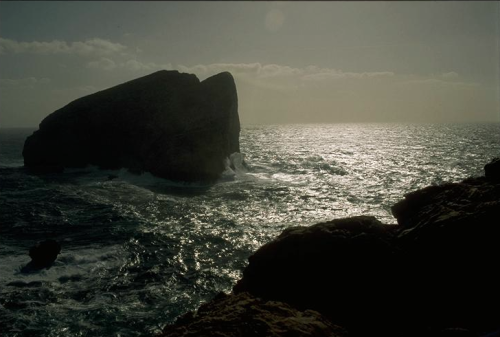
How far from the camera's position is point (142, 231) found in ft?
97.5

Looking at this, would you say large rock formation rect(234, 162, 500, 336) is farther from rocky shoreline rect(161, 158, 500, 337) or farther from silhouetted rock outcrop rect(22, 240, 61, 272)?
silhouetted rock outcrop rect(22, 240, 61, 272)

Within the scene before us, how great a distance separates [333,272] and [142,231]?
66.1 feet

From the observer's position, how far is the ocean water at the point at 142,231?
57.5ft

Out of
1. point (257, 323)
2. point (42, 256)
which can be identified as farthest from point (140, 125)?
point (257, 323)

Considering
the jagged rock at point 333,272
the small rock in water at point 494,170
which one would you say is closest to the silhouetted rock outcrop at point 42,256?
the jagged rock at point 333,272

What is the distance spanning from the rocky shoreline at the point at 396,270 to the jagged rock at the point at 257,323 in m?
0.46

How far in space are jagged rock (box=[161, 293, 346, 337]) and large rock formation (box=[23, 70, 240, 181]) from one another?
4863cm

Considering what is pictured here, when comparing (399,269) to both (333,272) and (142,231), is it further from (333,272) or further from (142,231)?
(142,231)

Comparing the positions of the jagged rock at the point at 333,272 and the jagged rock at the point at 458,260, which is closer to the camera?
the jagged rock at the point at 458,260

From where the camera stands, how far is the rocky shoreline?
1186 cm

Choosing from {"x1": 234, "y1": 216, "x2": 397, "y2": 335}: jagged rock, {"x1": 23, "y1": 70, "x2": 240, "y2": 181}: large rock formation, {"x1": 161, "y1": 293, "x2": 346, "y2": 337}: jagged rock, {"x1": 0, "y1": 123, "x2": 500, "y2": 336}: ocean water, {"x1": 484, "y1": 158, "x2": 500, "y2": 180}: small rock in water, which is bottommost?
{"x1": 0, "y1": 123, "x2": 500, "y2": 336}: ocean water

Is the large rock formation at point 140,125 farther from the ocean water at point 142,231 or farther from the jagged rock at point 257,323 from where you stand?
the jagged rock at point 257,323

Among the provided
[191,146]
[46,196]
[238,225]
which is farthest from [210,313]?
[191,146]

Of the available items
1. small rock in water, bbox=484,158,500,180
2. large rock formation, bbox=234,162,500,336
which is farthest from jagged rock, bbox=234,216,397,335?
small rock in water, bbox=484,158,500,180
